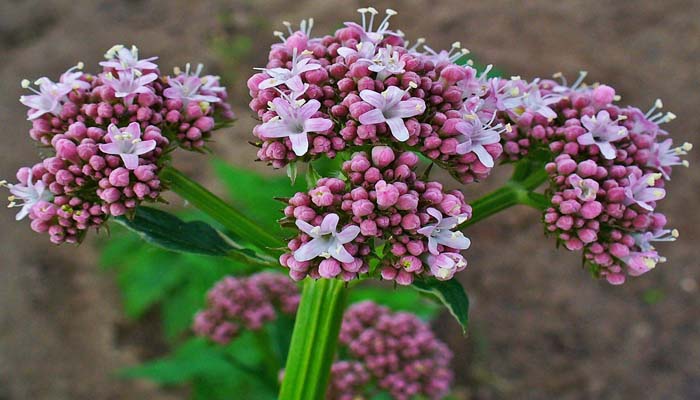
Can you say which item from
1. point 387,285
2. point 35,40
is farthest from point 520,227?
point 35,40

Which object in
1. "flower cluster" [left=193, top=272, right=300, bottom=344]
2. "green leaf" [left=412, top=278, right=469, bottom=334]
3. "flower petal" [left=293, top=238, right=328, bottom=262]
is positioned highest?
"flower petal" [left=293, top=238, right=328, bottom=262]

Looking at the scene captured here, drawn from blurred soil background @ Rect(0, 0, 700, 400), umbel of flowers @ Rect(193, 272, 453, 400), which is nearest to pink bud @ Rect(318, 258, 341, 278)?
umbel of flowers @ Rect(193, 272, 453, 400)

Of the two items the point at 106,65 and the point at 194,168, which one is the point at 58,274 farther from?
the point at 106,65

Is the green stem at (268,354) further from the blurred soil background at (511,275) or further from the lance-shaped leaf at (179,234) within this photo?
the blurred soil background at (511,275)

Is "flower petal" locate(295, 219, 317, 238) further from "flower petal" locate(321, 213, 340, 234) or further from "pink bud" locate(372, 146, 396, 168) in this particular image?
"pink bud" locate(372, 146, 396, 168)

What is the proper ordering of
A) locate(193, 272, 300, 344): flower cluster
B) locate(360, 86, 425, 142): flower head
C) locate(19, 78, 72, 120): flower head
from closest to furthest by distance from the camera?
locate(360, 86, 425, 142): flower head
locate(19, 78, 72, 120): flower head
locate(193, 272, 300, 344): flower cluster

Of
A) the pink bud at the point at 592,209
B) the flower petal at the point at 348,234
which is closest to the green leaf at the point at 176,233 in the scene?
the flower petal at the point at 348,234

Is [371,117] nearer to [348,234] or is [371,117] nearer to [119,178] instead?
[348,234]
